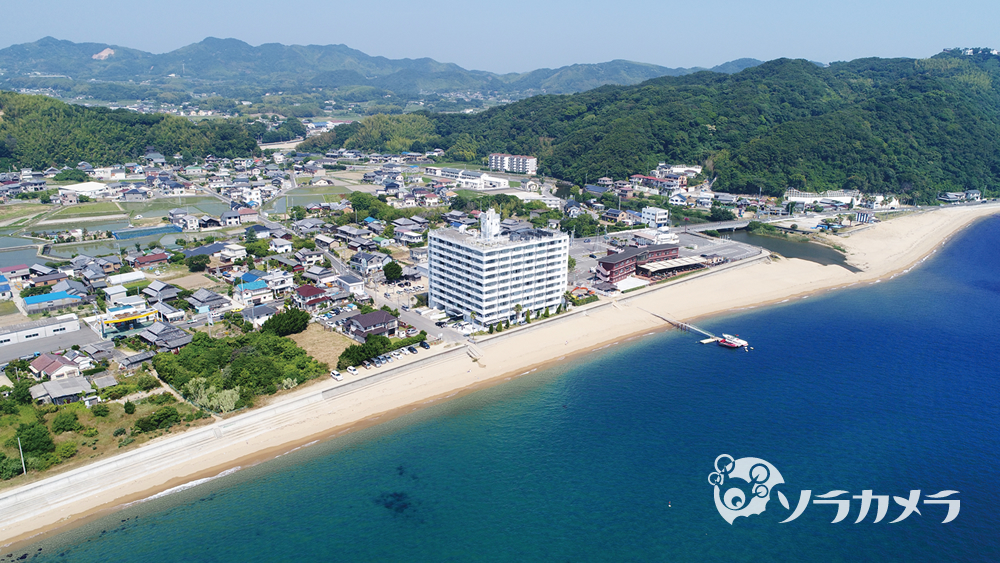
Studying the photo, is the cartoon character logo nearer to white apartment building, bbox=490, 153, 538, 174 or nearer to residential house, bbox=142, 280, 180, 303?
residential house, bbox=142, 280, 180, 303

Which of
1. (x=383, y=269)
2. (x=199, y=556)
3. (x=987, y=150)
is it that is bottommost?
(x=199, y=556)

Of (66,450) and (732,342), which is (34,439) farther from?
(732,342)

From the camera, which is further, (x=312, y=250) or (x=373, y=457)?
(x=312, y=250)

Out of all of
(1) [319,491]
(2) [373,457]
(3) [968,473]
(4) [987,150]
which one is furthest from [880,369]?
(4) [987,150]

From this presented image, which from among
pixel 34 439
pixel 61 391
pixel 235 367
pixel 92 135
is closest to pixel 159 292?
pixel 61 391

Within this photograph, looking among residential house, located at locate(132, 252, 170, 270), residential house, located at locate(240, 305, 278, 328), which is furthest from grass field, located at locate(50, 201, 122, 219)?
residential house, located at locate(240, 305, 278, 328)

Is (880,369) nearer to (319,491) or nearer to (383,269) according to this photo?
(319,491)

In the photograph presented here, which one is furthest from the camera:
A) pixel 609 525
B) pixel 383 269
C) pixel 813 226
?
pixel 813 226
